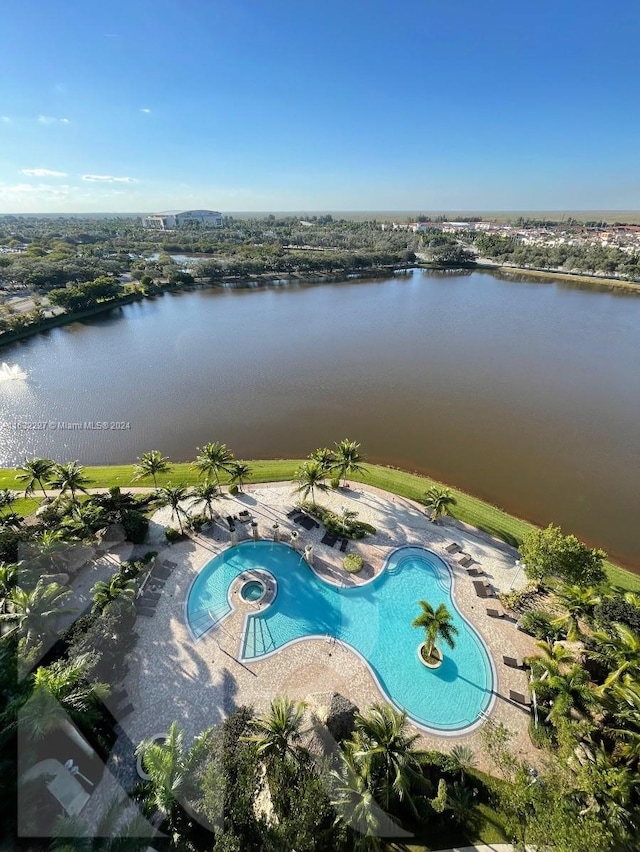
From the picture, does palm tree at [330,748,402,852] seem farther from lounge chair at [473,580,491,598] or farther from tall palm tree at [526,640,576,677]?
lounge chair at [473,580,491,598]

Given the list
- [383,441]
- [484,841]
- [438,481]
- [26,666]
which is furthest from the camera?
[383,441]

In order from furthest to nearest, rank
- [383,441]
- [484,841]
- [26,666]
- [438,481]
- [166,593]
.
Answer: [383,441] → [438,481] → [166,593] → [26,666] → [484,841]

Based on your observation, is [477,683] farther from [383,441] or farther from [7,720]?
[383,441]

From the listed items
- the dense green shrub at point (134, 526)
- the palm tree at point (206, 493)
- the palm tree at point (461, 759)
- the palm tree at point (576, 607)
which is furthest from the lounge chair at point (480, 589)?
the dense green shrub at point (134, 526)

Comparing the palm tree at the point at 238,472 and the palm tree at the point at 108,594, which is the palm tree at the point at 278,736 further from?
→ the palm tree at the point at 238,472

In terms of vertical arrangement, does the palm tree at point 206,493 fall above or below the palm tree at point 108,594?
above

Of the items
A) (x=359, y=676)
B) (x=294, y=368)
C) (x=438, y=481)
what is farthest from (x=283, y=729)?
(x=294, y=368)

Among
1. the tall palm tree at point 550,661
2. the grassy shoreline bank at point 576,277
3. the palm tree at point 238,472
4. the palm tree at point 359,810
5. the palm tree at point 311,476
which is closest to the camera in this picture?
the palm tree at point 359,810
